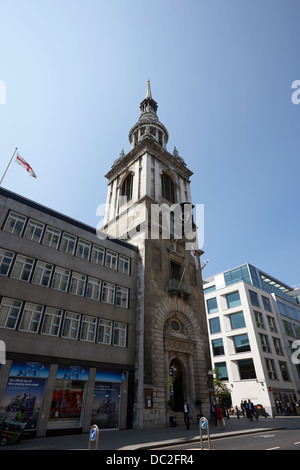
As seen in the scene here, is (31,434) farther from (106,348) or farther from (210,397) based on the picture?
(210,397)

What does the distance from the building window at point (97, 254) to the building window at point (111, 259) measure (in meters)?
0.56

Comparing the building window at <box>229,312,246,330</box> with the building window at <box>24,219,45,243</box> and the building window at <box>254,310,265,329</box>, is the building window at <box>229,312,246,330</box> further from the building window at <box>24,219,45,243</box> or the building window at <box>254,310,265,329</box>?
the building window at <box>24,219,45,243</box>

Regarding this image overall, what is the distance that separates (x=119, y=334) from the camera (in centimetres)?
2350

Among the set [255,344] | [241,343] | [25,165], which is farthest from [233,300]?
[25,165]

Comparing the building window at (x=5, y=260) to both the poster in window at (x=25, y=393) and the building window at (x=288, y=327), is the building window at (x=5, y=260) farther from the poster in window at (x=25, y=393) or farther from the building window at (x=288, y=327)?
the building window at (x=288, y=327)

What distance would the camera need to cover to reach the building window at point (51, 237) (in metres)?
22.0

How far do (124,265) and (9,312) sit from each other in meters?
11.8

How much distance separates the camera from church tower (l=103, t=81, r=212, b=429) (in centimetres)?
2297

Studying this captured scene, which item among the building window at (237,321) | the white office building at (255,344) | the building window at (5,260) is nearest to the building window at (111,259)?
the building window at (5,260)

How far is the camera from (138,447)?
12.3m

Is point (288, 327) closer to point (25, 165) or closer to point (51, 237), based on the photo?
point (51, 237)

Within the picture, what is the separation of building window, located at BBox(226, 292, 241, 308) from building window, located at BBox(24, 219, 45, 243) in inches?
1472

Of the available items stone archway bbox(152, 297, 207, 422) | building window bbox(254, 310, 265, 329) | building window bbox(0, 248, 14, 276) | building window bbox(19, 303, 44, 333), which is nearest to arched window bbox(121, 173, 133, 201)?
stone archway bbox(152, 297, 207, 422)
